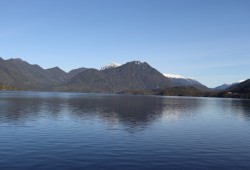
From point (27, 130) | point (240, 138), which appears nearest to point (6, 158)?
point (27, 130)

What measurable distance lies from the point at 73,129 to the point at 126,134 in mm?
14379

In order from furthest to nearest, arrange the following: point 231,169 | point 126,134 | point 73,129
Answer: point 73,129 → point 126,134 → point 231,169

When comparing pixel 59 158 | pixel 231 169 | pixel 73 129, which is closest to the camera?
pixel 231 169

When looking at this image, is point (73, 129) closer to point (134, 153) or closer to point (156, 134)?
point (156, 134)

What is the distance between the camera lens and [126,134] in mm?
69750

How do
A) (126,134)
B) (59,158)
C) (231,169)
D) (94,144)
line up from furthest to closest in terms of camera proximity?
(126,134)
(94,144)
(59,158)
(231,169)

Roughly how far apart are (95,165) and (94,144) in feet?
50.2

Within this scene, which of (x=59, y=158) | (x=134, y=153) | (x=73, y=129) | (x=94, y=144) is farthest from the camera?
(x=73, y=129)

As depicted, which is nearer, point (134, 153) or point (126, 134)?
point (134, 153)

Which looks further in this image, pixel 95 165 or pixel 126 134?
pixel 126 134

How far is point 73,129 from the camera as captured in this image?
248 ft

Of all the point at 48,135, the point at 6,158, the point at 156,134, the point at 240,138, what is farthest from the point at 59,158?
the point at 240,138

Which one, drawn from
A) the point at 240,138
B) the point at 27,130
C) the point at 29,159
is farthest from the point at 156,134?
the point at 29,159

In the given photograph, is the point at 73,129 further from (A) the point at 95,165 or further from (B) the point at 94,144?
(A) the point at 95,165
